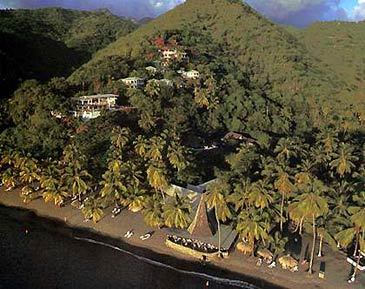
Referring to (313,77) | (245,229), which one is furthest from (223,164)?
(313,77)

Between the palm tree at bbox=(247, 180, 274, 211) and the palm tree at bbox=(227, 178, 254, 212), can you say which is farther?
the palm tree at bbox=(227, 178, 254, 212)

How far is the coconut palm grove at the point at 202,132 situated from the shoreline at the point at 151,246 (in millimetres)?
1740

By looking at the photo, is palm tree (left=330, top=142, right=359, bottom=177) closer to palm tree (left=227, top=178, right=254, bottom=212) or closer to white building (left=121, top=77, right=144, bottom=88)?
palm tree (left=227, top=178, right=254, bottom=212)

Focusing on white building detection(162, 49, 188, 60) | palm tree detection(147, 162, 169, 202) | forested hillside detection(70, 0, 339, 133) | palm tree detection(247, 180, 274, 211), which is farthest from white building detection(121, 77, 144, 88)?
palm tree detection(247, 180, 274, 211)

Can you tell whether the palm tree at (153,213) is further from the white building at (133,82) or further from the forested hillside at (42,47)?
the forested hillside at (42,47)

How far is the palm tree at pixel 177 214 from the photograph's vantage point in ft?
164

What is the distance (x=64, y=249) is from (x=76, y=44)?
129724 mm

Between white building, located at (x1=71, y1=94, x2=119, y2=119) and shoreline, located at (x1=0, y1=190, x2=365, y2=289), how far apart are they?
22.3 m

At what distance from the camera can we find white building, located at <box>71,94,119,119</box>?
82125mm

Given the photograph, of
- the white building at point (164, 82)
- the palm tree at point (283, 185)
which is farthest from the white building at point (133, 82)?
the palm tree at point (283, 185)

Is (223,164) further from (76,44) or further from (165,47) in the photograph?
(76,44)

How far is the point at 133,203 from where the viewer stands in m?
55.3

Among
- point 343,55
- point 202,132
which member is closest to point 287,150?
point 202,132

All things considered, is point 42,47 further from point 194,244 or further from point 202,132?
point 194,244
